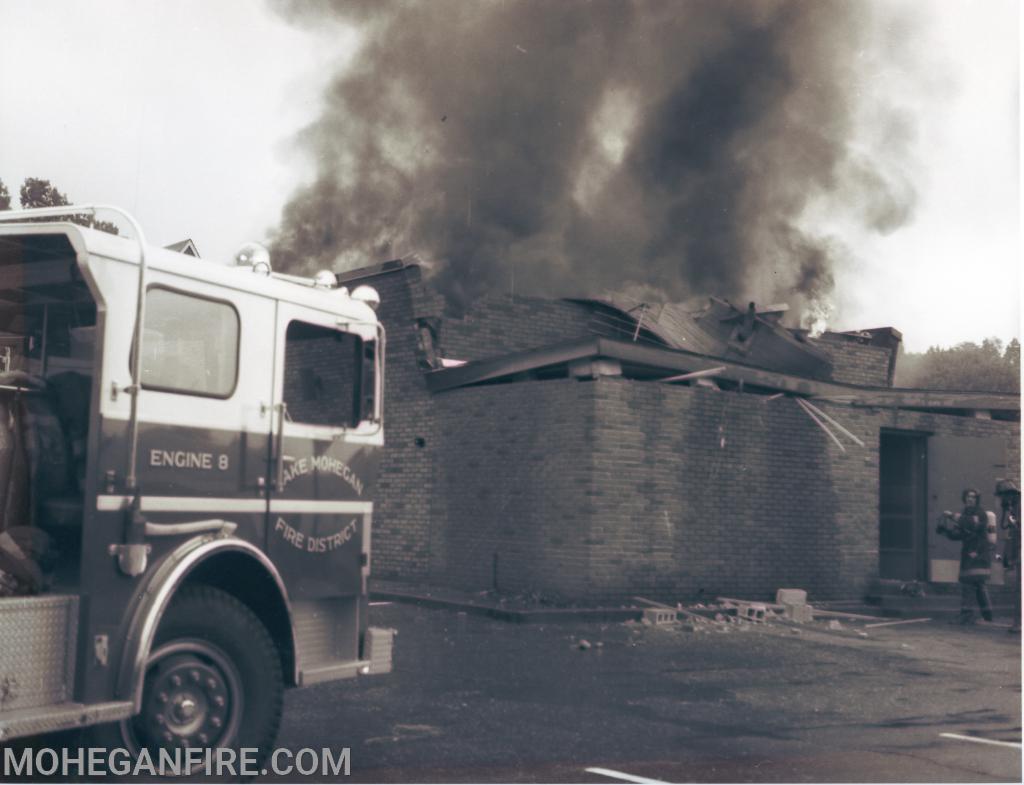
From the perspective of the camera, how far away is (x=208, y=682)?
4852mm

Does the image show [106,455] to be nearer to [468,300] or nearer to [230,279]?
[230,279]

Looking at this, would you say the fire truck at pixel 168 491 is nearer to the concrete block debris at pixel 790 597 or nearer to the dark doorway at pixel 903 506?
the concrete block debris at pixel 790 597

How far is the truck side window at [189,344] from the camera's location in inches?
189

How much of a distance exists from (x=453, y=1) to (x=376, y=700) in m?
7.78

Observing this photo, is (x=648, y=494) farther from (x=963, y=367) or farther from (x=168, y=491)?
(x=963, y=367)

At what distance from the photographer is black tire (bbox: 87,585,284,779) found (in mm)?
4617

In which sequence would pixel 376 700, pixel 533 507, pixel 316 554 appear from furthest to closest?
pixel 533 507 → pixel 376 700 → pixel 316 554

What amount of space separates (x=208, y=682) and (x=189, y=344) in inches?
60.1

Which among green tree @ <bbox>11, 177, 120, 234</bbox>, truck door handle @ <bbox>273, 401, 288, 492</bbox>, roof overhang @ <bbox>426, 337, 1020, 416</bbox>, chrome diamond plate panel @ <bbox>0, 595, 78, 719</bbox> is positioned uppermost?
green tree @ <bbox>11, 177, 120, 234</bbox>

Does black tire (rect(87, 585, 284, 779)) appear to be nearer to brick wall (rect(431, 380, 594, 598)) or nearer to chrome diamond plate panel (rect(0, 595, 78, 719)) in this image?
chrome diamond plate panel (rect(0, 595, 78, 719))

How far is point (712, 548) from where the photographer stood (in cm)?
1349

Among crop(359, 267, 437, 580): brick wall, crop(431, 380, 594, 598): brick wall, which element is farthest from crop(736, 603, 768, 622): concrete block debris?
crop(359, 267, 437, 580): brick wall

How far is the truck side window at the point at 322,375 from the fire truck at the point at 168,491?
0.01m

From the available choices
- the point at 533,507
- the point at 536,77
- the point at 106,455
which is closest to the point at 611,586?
the point at 533,507
